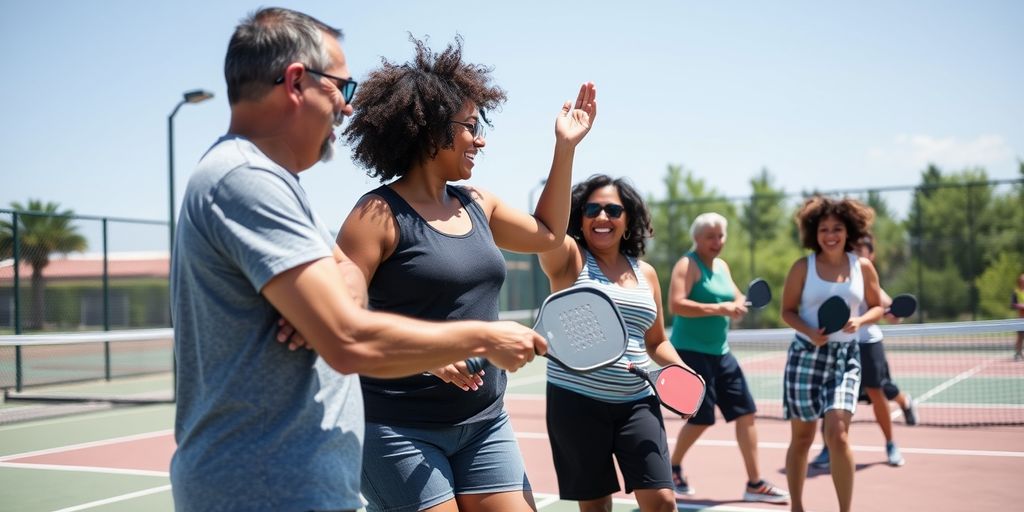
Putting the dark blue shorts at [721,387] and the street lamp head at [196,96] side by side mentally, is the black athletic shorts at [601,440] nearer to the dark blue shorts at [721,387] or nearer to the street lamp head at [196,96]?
the dark blue shorts at [721,387]

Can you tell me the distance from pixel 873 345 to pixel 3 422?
1044cm

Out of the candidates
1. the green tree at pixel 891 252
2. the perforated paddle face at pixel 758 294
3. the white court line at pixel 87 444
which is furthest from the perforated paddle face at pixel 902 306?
the green tree at pixel 891 252

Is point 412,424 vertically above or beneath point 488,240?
beneath

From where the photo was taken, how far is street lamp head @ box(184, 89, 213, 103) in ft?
47.0

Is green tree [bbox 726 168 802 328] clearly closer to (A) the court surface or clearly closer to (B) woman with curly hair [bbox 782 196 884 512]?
(A) the court surface

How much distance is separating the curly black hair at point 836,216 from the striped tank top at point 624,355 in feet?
6.79

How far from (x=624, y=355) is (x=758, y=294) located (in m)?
3.13

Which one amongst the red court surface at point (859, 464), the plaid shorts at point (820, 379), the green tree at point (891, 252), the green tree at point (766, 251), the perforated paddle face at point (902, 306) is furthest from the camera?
the green tree at point (891, 252)

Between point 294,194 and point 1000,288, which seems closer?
point 294,194

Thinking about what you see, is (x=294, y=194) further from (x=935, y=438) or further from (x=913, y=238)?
(x=913, y=238)

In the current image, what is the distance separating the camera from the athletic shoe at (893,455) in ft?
25.6

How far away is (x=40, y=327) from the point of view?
16.4 metres

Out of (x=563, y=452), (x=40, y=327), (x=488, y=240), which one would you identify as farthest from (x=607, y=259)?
(x=40, y=327)

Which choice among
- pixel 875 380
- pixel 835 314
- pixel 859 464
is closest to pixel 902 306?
pixel 875 380
